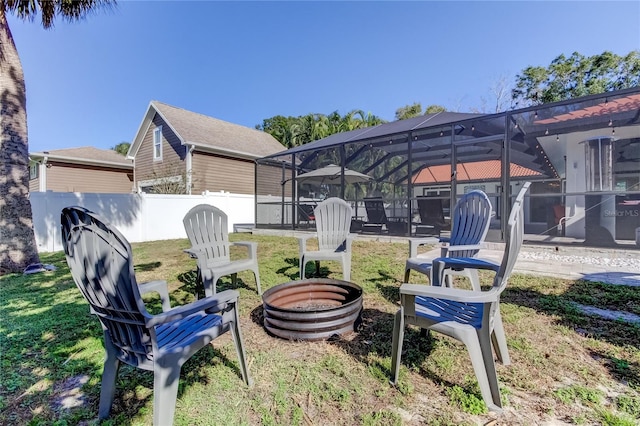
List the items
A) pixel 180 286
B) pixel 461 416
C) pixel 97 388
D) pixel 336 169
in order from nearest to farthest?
pixel 461 416 → pixel 97 388 → pixel 180 286 → pixel 336 169

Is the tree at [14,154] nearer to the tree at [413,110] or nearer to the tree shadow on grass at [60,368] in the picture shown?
the tree shadow on grass at [60,368]

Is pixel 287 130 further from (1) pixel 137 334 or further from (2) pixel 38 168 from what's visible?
(1) pixel 137 334

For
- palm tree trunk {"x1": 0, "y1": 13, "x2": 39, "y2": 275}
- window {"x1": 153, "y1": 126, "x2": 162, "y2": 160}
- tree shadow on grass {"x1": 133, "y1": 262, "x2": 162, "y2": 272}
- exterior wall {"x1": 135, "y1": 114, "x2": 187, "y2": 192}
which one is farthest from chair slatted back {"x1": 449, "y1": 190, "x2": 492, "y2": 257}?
window {"x1": 153, "y1": 126, "x2": 162, "y2": 160}

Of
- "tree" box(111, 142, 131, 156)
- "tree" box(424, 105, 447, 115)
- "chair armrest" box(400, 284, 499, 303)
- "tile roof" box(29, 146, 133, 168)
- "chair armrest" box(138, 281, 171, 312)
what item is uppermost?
"tree" box(424, 105, 447, 115)

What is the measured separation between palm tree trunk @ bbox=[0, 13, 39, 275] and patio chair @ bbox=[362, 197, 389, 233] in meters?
7.35

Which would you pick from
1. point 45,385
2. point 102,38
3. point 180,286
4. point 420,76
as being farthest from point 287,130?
point 45,385

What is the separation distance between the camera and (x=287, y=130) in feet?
90.7

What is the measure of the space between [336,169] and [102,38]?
875 centimetres

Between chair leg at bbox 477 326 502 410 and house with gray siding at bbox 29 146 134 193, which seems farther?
house with gray siding at bbox 29 146 134 193

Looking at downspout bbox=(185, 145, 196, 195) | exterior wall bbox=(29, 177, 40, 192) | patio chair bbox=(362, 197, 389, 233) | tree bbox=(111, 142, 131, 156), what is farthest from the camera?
tree bbox=(111, 142, 131, 156)

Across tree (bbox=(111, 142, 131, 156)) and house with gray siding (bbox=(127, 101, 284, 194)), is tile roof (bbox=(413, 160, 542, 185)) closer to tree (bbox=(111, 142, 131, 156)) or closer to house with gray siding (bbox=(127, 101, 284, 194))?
house with gray siding (bbox=(127, 101, 284, 194))

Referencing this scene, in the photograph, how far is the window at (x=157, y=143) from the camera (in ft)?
48.0

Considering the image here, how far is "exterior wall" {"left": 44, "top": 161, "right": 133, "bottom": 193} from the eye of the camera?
15.0 metres

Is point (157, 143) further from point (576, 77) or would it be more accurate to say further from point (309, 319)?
point (576, 77)
